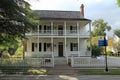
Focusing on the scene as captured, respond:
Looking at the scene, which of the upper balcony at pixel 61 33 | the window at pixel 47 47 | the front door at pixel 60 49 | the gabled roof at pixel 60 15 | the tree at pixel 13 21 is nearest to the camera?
the tree at pixel 13 21

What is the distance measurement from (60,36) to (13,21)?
58.5ft

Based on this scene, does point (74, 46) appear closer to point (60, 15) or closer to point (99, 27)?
point (60, 15)

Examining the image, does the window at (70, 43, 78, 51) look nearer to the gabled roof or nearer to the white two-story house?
the white two-story house

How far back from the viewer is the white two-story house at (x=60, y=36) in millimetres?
42000

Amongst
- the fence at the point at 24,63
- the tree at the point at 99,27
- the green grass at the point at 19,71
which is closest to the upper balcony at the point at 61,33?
the fence at the point at 24,63

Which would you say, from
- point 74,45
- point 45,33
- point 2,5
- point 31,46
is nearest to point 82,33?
point 74,45

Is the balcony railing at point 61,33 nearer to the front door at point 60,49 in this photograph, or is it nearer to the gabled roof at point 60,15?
the gabled roof at point 60,15

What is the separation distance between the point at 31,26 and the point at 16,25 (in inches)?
96.3

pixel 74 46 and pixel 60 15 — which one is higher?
pixel 60 15

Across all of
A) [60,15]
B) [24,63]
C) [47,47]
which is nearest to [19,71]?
[24,63]

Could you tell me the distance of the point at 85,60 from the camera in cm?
3281

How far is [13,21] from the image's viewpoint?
24.8 m

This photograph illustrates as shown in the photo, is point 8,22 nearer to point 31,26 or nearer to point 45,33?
point 31,26

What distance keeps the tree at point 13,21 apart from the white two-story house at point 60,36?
1319cm
